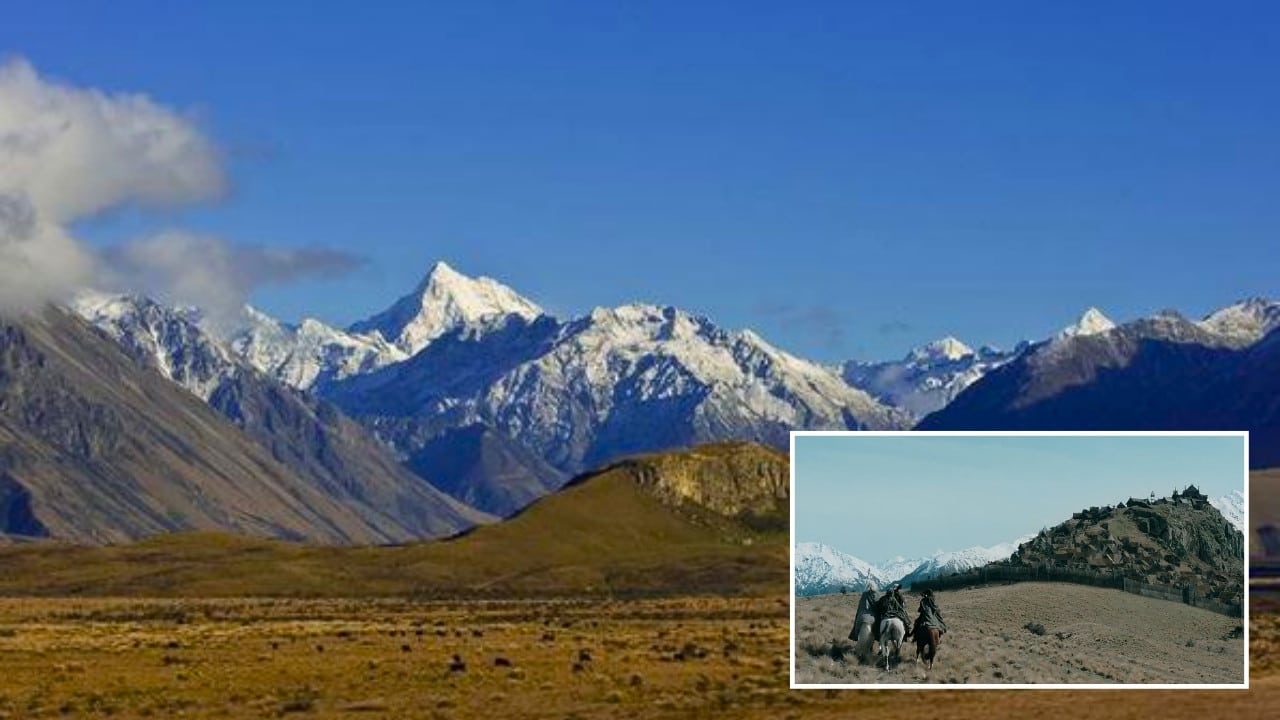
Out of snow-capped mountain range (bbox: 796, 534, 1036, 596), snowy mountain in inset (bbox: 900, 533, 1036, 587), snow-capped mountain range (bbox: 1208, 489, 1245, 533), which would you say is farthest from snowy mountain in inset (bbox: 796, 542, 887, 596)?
snow-capped mountain range (bbox: 1208, 489, 1245, 533)

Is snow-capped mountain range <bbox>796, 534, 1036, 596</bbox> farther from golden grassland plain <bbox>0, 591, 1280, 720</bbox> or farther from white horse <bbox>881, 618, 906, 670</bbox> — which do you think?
golden grassland plain <bbox>0, 591, 1280, 720</bbox>

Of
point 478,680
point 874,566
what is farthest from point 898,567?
point 478,680

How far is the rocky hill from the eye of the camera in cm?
4650

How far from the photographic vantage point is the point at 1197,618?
47.2 metres

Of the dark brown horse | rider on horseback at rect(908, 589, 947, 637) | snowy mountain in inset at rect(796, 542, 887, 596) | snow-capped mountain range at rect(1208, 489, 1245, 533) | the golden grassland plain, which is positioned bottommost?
the golden grassland plain

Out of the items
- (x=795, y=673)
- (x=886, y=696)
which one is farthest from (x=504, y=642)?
(x=795, y=673)

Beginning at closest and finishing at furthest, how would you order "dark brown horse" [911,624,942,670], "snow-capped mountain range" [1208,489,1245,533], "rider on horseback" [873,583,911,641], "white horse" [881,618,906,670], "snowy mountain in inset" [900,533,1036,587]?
"snow-capped mountain range" [1208,489,1245,533]
"rider on horseback" [873,583,911,641]
"snowy mountain in inset" [900,533,1036,587]
"white horse" [881,618,906,670]
"dark brown horse" [911,624,942,670]

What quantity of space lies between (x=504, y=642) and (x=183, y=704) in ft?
175

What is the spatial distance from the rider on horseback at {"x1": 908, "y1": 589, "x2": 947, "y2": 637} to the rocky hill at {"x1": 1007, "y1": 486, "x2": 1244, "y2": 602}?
1.91 meters

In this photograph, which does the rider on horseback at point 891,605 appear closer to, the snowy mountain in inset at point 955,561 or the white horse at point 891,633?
the white horse at point 891,633

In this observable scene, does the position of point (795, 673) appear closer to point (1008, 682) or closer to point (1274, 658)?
point (1008, 682)

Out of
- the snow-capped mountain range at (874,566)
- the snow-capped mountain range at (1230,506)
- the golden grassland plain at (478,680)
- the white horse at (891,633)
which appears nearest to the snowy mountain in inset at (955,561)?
Result: the snow-capped mountain range at (874,566)

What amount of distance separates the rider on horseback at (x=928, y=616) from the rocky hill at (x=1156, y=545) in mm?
1905

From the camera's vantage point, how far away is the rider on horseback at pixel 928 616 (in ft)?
156
